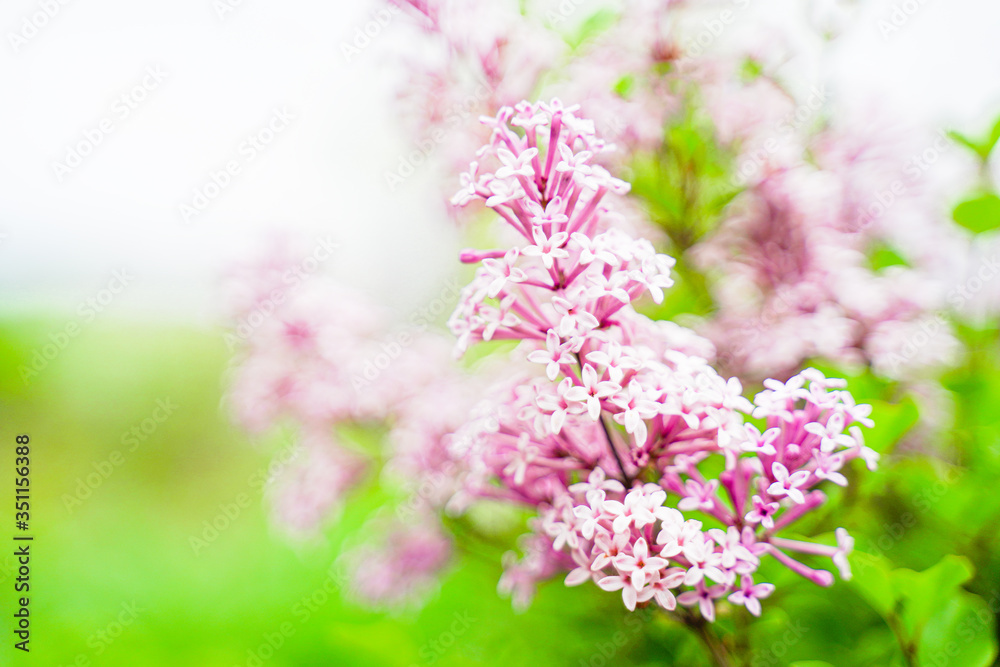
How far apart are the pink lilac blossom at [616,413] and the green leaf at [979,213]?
1.14ft

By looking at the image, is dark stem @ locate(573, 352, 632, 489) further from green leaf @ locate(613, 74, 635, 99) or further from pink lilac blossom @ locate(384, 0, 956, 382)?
green leaf @ locate(613, 74, 635, 99)

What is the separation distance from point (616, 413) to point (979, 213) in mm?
461

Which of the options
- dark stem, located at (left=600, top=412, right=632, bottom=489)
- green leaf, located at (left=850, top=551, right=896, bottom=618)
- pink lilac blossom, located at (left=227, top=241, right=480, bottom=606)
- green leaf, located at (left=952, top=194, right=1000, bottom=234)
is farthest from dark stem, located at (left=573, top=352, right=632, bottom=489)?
green leaf, located at (left=952, top=194, right=1000, bottom=234)

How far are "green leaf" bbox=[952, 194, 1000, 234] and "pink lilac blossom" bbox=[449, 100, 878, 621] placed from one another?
347mm

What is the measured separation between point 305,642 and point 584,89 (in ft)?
3.19

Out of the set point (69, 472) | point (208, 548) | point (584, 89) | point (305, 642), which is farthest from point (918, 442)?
point (69, 472)

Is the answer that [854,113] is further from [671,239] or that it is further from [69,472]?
[69,472]

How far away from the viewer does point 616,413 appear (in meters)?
0.34

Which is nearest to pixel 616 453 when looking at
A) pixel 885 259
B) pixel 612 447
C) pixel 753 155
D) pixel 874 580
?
pixel 612 447

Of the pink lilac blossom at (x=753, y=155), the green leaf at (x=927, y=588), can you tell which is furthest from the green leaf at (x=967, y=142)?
the green leaf at (x=927, y=588)

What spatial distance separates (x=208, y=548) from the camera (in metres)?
1.46

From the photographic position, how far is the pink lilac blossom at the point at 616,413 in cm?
33

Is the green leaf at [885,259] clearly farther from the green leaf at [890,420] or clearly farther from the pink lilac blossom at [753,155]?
the green leaf at [890,420]

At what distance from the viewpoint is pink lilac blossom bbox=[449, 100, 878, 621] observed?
33 cm
